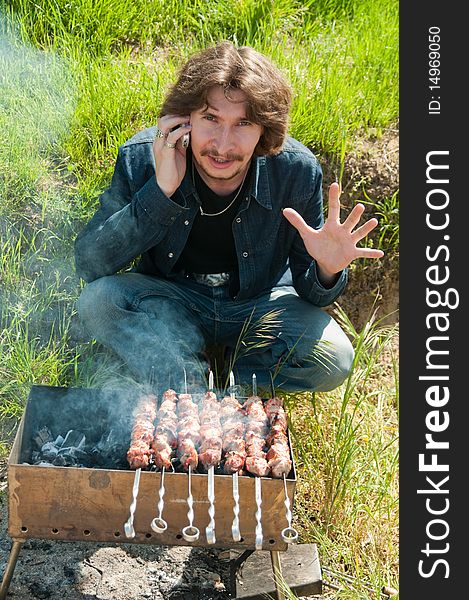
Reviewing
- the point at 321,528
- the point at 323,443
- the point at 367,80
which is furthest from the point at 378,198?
the point at 321,528

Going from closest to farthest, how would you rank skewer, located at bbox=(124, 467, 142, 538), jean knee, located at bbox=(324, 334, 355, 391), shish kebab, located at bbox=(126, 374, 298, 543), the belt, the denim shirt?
skewer, located at bbox=(124, 467, 142, 538) < shish kebab, located at bbox=(126, 374, 298, 543) < the denim shirt < jean knee, located at bbox=(324, 334, 355, 391) < the belt

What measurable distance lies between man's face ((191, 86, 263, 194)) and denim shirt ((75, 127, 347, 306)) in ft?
0.91

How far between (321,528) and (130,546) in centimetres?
92

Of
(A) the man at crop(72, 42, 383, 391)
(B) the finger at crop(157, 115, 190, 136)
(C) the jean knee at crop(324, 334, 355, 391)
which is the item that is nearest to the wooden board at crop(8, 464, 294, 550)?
(A) the man at crop(72, 42, 383, 391)

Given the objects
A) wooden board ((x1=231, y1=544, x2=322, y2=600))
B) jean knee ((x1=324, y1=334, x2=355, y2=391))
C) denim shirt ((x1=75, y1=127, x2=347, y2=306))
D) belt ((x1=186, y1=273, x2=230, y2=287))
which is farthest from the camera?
belt ((x1=186, y1=273, x2=230, y2=287))

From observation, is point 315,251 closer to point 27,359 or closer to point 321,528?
point 321,528

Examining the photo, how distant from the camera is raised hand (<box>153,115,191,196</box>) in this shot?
12.8 feet

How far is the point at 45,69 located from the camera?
5.62 m

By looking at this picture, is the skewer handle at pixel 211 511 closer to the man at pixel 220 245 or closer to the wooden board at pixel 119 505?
the wooden board at pixel 119 505

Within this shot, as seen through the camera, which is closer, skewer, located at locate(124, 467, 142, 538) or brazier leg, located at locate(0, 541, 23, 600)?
skewer, located at locate(124, 467, 142, 538)

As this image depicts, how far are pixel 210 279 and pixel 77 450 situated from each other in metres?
1.42

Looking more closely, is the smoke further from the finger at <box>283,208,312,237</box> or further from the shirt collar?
the finger at <box>283,208,312,237</box>

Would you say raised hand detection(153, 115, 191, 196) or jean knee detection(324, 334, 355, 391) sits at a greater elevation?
raised hand detection(153, 115, 191, 196)

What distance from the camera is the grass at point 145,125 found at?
3.92 metres
